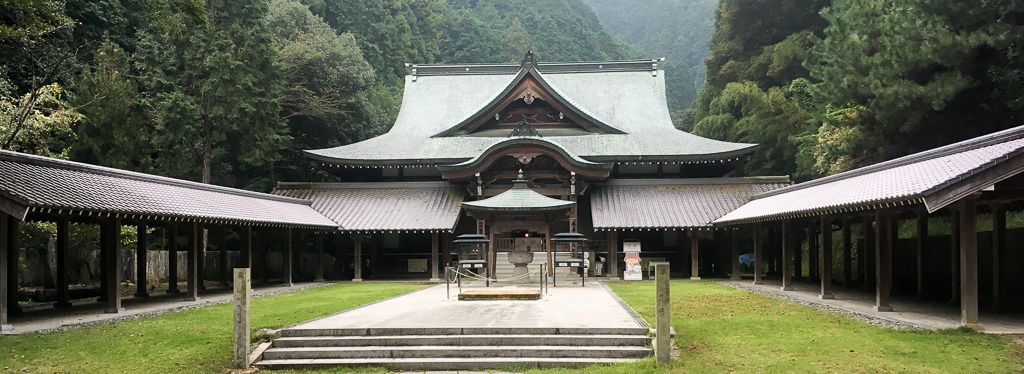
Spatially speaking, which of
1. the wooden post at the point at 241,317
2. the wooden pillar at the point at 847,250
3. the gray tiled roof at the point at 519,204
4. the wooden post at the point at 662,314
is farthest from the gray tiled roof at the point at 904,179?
the wooden post at the point at 241,317

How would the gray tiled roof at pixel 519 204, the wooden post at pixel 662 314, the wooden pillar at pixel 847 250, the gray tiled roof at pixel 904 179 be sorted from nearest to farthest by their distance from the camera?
1. the wooden post at pixel 662 314
2. the gray tiled roof at pixel 904 179
3. the wooden pillar at pixel 847 250
4. the gray tiled roof at pixel 519 204

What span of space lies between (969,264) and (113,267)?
15.6 metres

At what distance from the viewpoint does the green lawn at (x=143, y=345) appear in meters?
8.94

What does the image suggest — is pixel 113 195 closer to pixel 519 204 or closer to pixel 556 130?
pixel 519 204

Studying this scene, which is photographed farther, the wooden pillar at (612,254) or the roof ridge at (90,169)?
the wooden pillar at (612,254)

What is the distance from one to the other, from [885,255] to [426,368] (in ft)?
30.1

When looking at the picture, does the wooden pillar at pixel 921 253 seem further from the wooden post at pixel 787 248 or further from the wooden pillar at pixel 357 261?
the wooden pillar at pixel 357 261

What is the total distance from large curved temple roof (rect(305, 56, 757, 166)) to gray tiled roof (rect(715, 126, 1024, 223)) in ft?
27.1

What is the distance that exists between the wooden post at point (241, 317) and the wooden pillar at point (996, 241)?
1308cm

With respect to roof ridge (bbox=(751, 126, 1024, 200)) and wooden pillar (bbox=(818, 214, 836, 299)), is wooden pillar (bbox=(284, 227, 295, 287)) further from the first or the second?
roof ridge (bbox=(751, 126, 1024, 200))

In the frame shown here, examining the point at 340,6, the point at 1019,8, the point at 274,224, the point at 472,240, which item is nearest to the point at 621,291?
the point at 472,240

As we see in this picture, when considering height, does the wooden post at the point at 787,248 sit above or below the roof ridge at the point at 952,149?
below

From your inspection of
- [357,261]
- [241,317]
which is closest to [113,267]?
[241,317]

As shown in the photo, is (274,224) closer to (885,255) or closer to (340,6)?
(885,255)
